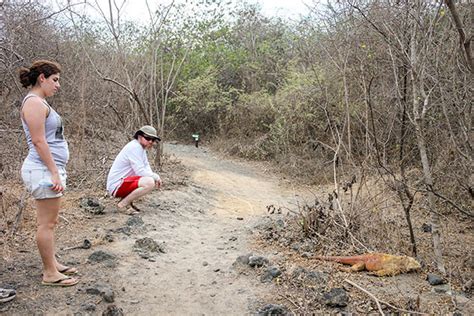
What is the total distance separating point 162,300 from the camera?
3475 millimetres

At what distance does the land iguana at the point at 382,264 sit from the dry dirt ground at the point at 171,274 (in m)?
0.08

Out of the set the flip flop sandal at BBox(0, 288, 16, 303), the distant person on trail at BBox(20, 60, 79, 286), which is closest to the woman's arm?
the distant person on trail at BBox(20, 60, 79, 286)

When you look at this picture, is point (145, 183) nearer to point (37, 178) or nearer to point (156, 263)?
point (156, 263)

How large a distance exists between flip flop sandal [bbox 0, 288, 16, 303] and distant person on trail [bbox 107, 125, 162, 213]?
8.51 feet

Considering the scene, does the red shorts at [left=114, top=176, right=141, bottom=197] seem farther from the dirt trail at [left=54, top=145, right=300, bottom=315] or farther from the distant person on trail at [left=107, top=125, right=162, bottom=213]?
the dirt trail at [left=54, top=145, right=300, bottom=315]

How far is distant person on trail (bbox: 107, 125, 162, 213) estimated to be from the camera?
18.6 ft

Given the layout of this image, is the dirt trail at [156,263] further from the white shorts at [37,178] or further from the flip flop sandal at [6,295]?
the white shorts at [37,178]

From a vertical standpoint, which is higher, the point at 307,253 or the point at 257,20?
the point at 257,20

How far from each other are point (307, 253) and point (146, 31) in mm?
8861

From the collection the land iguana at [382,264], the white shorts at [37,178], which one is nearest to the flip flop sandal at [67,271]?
the white shorts at [37,178]

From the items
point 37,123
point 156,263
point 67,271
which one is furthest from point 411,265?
point 37,123

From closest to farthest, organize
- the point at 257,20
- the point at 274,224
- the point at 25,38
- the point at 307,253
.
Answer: the point at 307,253
the point at 274,224
the point at 25,38
the point at 257,20

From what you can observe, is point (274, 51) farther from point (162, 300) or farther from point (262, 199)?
point (162, 300)

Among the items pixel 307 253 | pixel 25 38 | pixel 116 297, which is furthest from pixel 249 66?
pixel 116 297
